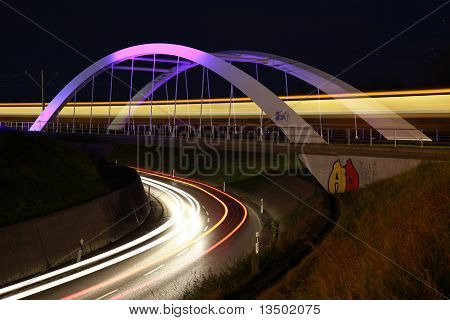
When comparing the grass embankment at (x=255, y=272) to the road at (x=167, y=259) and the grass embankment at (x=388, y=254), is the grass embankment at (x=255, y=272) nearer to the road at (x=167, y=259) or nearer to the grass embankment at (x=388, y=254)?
the grass embankment at (x=388, y=254)

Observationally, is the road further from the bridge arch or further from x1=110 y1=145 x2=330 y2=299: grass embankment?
the bridge arch

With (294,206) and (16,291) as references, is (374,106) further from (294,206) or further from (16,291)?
(16,291)

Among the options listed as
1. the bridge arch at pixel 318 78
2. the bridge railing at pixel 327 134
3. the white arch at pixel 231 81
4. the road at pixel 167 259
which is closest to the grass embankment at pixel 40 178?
the road at pixel 167 259

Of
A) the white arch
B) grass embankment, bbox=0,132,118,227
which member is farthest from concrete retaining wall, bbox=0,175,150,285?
the white arch

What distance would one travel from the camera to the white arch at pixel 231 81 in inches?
1038

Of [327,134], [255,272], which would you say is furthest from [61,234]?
[327,134]

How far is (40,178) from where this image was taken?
21891mm

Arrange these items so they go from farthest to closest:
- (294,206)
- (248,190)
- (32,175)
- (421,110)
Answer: (421,110) < (248,190) < (294,206) < (32,175)

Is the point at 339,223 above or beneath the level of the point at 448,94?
beneath

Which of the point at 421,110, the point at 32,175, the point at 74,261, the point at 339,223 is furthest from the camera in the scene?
the point at 421,110

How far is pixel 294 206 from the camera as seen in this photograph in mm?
26312

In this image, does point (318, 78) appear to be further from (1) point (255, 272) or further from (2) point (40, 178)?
(1) point (255, 272)
